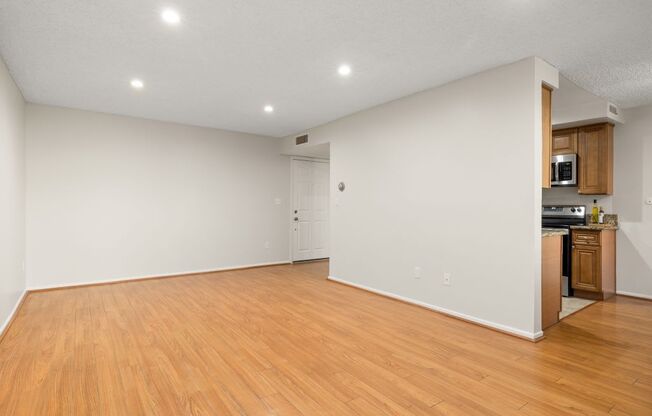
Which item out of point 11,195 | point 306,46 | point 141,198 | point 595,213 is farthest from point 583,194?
point 11,195

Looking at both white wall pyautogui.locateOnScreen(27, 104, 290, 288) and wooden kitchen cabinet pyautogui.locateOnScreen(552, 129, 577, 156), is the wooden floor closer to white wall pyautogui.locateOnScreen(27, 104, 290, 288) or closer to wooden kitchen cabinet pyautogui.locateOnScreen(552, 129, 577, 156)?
white wall pyautogui.locateOnScreen(27, 104, 290, 288)

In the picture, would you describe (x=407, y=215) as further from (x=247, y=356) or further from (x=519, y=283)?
(x=247, y=356)

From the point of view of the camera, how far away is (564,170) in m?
4.89

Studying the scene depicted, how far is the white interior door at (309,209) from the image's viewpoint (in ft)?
23.9

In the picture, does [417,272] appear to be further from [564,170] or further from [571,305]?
[564,170]

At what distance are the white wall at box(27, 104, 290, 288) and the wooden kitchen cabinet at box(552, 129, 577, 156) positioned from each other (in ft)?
15.8

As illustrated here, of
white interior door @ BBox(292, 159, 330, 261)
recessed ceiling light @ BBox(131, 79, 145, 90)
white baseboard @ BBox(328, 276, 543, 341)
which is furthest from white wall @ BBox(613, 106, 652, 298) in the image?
recessed ceiling light @ BBox(131, 79, 145, 90)

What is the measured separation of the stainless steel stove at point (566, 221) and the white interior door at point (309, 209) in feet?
13.9

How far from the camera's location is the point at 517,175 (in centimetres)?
319

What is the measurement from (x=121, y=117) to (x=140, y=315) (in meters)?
3.28

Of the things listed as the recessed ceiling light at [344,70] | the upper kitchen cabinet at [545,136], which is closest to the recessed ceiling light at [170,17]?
the recessed ceiling light at [344,70]

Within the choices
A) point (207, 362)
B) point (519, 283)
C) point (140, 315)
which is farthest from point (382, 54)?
point (140, 315)

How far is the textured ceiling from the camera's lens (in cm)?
242

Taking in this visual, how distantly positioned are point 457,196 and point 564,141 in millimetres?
2497
